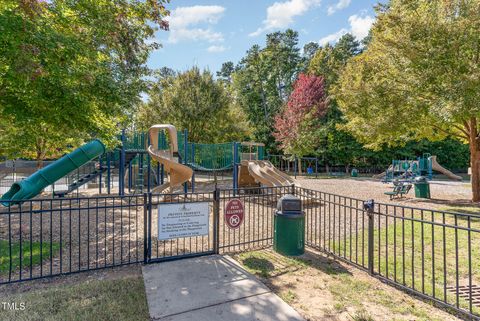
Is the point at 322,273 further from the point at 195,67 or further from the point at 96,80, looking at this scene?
Answer: the point at 195,67

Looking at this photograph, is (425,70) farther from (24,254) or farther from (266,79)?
(266,79)

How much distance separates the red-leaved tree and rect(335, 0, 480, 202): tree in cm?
1368

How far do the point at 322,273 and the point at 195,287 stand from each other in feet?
6.97

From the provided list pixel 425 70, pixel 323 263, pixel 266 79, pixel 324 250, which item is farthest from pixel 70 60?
pixel 266 79

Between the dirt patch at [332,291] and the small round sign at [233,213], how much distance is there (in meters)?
0.63

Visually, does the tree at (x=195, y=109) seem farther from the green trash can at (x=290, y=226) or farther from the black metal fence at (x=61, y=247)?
the green trash can at (x=290, y=226)

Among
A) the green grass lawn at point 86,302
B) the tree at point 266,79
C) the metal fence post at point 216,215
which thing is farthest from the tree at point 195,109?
the green grass lawn at point 86,302

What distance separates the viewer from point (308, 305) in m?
3.62

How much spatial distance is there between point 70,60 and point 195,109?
20.6 meters

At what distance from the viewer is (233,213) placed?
5.45m

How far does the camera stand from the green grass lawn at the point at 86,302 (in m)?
3.26

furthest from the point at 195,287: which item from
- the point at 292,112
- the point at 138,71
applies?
the point at 292,112

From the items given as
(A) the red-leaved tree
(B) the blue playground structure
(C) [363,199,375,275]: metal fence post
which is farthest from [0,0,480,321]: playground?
(A) the red-leaved tree

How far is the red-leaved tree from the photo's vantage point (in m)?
25.2
